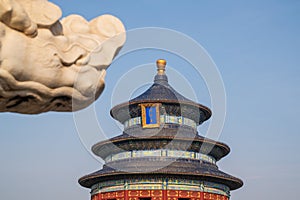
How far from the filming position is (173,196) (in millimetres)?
29047

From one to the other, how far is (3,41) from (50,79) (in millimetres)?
355

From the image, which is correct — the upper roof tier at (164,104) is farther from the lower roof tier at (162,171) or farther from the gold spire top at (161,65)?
the lower roof tier at (162,171)

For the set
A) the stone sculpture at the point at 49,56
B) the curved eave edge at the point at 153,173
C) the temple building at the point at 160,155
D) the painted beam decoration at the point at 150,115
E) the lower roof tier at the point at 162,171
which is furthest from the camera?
the painted beam decoration at the point at 150,115

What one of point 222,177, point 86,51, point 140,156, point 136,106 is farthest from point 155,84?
point 86,51

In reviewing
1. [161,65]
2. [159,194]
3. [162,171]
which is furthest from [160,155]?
[161,65]

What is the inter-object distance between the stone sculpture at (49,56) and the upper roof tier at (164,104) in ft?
94.1

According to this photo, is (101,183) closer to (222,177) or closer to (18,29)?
(222,177)

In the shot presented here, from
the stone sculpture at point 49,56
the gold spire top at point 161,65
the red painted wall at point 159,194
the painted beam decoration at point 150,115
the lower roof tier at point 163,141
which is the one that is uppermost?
the gold spire top at point 161,65

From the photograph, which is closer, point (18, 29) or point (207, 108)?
point (18, 29)

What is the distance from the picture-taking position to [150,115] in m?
32.0

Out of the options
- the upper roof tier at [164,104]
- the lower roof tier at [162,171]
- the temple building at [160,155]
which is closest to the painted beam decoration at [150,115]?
the temple building at [160,155]

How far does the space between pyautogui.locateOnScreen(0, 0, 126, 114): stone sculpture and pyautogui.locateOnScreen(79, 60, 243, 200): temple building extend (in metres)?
Answer: 24.8

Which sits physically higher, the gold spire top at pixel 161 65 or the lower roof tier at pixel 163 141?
the gold spire top at pixel 161 65

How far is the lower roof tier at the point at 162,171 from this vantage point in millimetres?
28688
